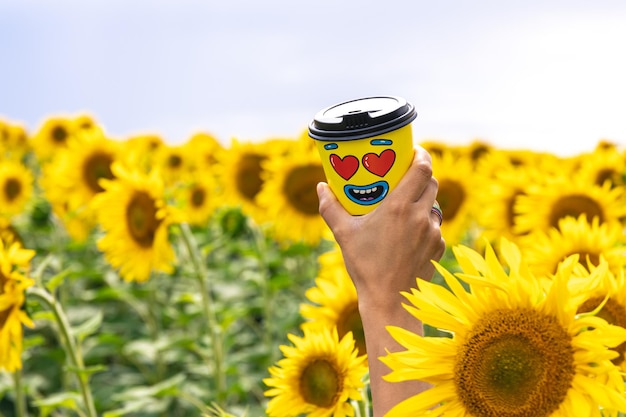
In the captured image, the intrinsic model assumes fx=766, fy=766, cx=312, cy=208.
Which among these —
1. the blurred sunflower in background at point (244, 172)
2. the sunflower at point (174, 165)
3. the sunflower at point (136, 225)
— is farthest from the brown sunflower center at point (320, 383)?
the sunflower at point (174, 165)

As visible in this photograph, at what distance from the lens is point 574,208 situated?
12.4 feet

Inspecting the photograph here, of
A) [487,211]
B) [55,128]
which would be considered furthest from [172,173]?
[487,211]

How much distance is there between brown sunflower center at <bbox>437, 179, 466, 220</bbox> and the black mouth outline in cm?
343

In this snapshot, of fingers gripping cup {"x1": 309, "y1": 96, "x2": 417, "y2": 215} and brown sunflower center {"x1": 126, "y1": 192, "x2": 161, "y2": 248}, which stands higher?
fingers gripping cup {"x1": 309, "y1": 96, "x2": 417, "y2": 215}

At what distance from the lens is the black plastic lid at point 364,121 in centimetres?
158

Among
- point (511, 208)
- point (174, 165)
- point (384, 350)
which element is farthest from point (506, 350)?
point (174, 165)

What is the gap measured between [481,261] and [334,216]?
39 cm

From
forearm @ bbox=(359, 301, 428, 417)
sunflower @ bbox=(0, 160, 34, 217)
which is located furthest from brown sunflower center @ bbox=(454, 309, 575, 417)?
sunflower @ bbox=(0, 160, 34, 217)

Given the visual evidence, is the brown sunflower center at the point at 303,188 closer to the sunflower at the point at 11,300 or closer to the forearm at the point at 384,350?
the sunflower at the point at 11,300

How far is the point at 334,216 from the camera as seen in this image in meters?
1.64

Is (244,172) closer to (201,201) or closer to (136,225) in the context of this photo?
(201,201)

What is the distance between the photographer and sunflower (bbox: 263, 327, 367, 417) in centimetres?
183

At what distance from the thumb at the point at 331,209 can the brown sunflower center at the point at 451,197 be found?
3.39 meters

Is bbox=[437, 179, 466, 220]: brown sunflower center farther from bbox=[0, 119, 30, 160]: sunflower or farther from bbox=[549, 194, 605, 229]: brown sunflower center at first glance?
bbox=[0, 119, 30, 160]: sunflower
